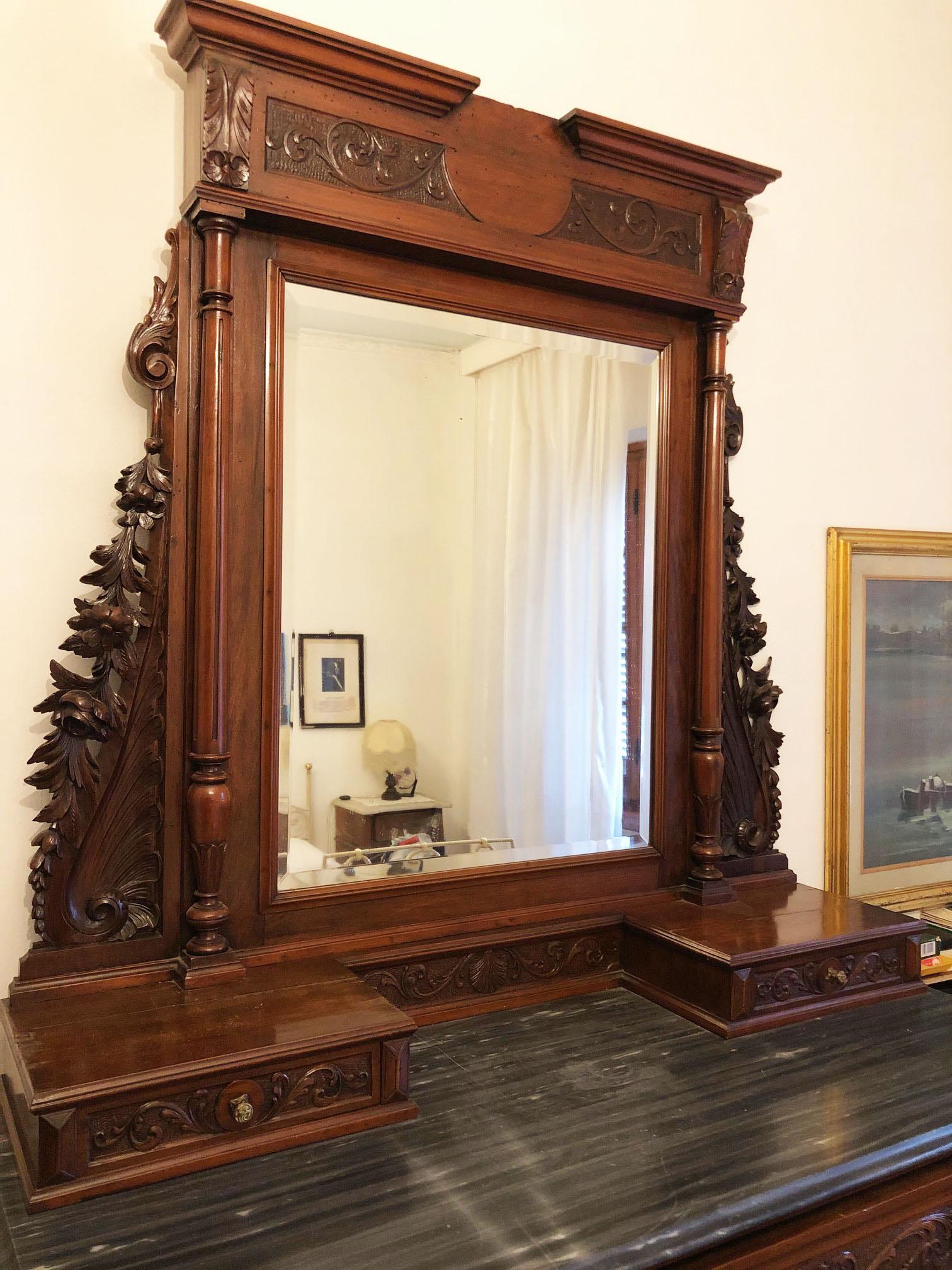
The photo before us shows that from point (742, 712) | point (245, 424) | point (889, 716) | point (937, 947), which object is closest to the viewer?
point (245, 424)

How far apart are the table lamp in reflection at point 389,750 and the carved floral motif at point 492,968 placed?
29 cm

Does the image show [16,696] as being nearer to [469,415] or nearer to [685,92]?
[469,415]

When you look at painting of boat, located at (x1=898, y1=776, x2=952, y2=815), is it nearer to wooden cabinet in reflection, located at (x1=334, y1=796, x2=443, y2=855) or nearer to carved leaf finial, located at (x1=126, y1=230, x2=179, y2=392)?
wooden cabinet in reflection, located at (x1=334, y1=796, x2=443, y2=855)

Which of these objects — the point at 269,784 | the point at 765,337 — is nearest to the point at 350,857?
the point at 269,784

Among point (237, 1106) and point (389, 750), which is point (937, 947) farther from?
point (237, 1106)

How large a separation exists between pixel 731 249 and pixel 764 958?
132 cm

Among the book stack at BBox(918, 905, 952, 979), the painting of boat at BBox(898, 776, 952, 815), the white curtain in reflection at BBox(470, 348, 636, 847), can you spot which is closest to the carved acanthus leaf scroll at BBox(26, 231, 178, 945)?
the white curtain in reflection at BBox(470, 348, 636, 847)

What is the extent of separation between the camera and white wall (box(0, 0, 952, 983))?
1.50 meters

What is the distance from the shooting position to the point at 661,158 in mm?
1911

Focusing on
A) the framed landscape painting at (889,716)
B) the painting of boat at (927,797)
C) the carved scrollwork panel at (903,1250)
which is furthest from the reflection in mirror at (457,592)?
the painting of boat at (927,797)

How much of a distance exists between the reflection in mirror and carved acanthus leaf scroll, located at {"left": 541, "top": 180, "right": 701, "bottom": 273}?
178 millimetres

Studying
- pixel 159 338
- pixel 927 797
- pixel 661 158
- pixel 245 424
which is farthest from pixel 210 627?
pixel 927 797

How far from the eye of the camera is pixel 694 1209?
1.23 metres

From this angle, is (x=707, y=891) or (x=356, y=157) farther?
(x=707, y=891)
